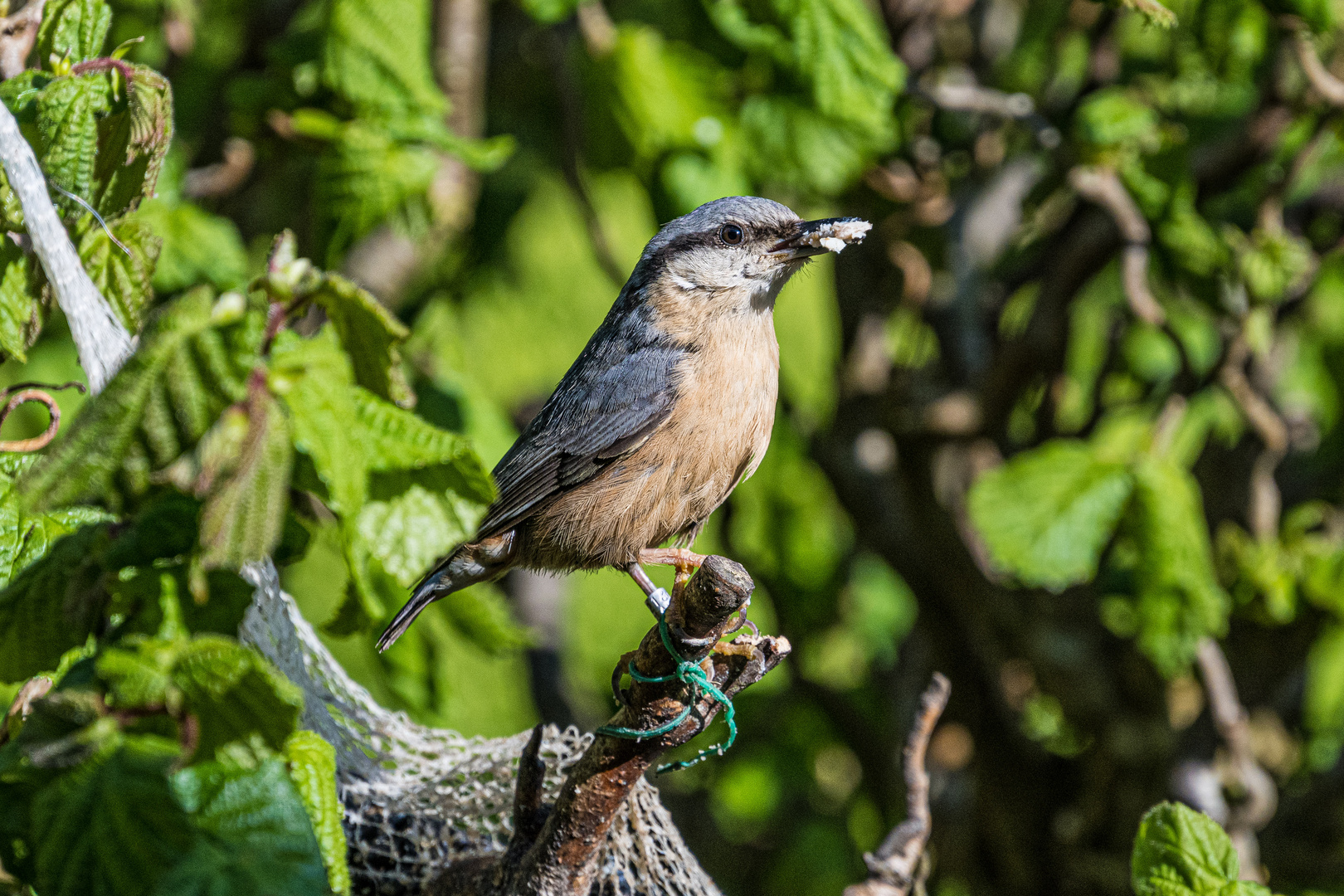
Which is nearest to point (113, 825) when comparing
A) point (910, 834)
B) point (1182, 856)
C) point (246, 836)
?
point (246, 836)

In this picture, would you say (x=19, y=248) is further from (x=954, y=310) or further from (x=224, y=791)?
(x=954, y=310)

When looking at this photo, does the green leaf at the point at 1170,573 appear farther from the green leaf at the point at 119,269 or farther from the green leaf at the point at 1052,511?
the green leaf at the point at 119,269

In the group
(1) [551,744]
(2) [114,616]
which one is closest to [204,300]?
(2) [114,616]

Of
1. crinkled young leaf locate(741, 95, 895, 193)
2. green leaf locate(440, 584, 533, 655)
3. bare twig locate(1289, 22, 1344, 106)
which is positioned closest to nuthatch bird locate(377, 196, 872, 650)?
green leaf locate(440, 584, 533, 655)

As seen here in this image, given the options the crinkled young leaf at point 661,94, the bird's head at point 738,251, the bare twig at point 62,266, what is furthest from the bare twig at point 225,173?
the bare twig at point 62,266

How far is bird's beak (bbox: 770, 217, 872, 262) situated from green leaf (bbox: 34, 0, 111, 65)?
4.92ft

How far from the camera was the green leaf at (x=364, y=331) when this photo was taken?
162 cm

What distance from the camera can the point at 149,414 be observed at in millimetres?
1337

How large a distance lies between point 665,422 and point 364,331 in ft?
3.76

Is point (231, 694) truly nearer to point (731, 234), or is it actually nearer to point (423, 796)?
point (423, 796)

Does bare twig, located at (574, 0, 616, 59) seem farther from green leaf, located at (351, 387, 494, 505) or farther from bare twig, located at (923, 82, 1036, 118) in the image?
green leaf, located at (351, 387, 494, 505)

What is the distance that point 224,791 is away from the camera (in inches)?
55.2

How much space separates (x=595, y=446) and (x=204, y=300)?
1473 mm

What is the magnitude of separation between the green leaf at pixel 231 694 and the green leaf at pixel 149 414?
0.22m
